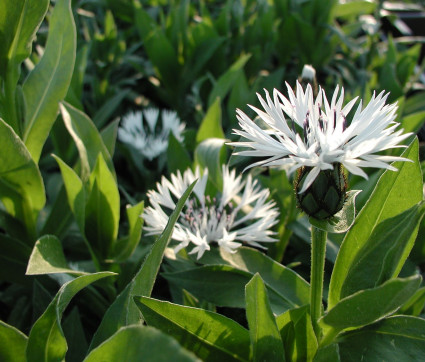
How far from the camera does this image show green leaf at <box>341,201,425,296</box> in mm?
622

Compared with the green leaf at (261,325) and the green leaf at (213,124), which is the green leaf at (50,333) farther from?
the green leaf at (213,124)

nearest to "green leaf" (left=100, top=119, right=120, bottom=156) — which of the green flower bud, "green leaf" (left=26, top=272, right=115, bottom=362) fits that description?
"green leaf" (left=26, top=272, right=115, bottom=362)

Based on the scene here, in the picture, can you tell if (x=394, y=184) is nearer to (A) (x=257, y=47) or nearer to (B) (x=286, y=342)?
(B) (x=286, y=342)

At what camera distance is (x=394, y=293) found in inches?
21.9

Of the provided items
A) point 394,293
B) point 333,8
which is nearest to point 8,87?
point 394,293

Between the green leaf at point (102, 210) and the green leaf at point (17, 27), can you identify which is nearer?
the green leaf at point (17, 27)

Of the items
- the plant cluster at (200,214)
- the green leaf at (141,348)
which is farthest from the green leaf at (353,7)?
the green leaf at (141,348)

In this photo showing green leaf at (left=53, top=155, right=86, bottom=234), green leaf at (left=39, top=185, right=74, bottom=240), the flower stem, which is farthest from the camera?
green leaf at (left=39, top=185, right=74, bottom=240)

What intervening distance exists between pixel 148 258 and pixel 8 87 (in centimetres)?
43

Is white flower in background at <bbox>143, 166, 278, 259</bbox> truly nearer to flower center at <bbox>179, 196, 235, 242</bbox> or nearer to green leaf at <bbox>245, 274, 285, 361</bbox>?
flower center at <bbox>179, 196, 235, 242</bbox>

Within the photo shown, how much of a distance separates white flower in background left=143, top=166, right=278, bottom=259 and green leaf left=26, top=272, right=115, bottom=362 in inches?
8.8

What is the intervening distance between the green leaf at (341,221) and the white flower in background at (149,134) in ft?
2.30

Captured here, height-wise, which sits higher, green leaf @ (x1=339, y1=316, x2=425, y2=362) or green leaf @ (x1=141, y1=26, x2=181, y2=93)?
green leaf @ (x1=141, y1=26, x2=181, y2=93)

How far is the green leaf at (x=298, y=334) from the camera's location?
69cm
